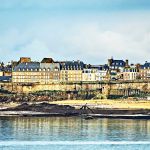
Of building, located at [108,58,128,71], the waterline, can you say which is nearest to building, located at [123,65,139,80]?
building, located at [108,58,128,71]

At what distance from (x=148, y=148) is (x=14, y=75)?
46697 mm

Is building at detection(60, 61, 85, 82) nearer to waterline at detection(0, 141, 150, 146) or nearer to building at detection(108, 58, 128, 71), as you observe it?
building at detection(108, 58, 128, 71)

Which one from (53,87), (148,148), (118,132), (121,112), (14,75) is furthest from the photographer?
(14,75)

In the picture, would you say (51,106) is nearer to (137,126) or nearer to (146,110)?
(146,110)

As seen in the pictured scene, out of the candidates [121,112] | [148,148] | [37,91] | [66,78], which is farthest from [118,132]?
[66,78]

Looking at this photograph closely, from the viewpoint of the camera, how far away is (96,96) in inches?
2638

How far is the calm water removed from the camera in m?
35.7

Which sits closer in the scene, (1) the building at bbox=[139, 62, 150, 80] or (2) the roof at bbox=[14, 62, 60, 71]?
(2) the roof at bbox=[14, 62, 60, 71]

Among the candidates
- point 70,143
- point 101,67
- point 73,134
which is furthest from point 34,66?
point 70,143

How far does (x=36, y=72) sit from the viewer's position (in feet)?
266

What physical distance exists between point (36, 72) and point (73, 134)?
40.1 metres

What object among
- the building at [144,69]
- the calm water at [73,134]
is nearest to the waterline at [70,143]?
the calm water at [73,134]

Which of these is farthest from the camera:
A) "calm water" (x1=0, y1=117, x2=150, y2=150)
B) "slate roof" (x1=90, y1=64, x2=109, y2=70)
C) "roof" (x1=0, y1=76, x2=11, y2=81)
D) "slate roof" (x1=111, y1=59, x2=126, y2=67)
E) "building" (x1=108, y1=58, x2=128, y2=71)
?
"slate roof" (x1=111, y1=59, x2=126, y2=67)

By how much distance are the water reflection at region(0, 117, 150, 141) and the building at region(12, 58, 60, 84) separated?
26.7m
